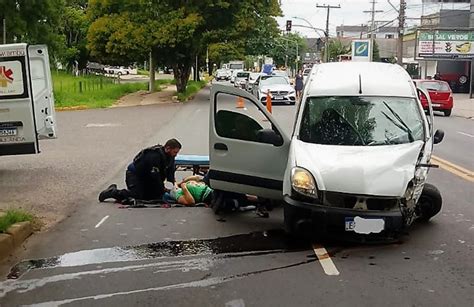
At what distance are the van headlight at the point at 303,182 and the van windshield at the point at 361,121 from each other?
0.88 meters

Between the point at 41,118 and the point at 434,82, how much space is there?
886 inches

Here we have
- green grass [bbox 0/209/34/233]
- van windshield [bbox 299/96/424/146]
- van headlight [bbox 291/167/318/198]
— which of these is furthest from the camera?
van windshield [bbox 299/96/424/146]

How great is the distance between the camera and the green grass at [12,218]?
8.00m

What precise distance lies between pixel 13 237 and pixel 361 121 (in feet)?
14.4

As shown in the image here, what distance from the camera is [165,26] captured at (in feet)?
120

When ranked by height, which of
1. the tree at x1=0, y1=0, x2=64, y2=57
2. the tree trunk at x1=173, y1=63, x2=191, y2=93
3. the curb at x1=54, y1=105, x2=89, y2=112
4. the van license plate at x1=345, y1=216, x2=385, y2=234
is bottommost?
the curb at x1=54, y1=105, x2=89, y2=112

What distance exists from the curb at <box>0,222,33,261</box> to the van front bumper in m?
3.27

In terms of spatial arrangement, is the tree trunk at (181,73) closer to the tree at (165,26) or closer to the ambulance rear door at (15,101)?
the tree at (165,26)

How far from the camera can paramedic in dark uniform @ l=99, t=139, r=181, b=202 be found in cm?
977

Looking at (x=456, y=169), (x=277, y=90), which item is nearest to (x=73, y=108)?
(x=277, y=90)

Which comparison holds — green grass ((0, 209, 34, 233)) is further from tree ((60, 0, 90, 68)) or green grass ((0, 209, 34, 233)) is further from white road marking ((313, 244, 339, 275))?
tree ((60, 0, 90, 68))

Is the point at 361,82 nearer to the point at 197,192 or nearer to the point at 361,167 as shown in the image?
the point at 361,167

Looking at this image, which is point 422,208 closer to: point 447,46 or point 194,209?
point 194,209

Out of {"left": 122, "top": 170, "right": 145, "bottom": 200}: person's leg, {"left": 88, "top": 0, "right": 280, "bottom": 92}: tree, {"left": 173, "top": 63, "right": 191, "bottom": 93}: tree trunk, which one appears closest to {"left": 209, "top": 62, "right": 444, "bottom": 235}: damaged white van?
{"left": 122, "top": 170, "right": 145, "bottom": 200}: person's leg
